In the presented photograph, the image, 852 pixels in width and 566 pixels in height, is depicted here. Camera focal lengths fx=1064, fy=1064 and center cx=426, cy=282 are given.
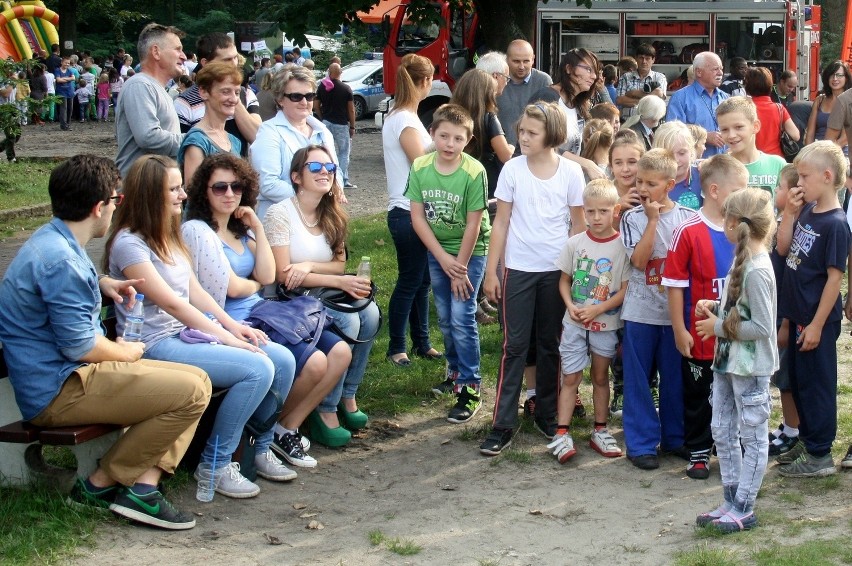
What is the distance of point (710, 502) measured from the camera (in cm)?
493

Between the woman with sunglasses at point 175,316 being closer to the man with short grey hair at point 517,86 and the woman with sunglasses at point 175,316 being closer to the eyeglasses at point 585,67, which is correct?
the man with short grey hair at point 517,86

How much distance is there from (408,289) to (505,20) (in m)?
8.37

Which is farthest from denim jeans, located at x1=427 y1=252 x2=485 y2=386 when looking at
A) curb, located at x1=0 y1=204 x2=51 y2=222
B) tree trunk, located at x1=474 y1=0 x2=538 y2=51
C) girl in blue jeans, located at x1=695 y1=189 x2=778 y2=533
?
curb, located at x1=0 y1=204 x2=51 y2=222

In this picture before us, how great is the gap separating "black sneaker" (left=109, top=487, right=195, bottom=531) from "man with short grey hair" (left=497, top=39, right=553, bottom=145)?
14.0 feet

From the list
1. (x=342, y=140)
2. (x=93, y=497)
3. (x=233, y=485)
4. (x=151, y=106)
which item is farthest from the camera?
(x=342, y=140)

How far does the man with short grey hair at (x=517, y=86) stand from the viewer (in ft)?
26.0

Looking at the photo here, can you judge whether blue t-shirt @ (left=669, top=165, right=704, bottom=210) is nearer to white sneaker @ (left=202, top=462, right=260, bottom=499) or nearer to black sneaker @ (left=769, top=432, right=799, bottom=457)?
black sneaker @ (left=769, top=432, right=799, bottom=457)

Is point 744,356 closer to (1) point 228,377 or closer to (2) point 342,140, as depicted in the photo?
(1) point 228,377

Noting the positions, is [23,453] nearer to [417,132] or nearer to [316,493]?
[316,493]

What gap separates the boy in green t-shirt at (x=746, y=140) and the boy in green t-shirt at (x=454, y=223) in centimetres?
140

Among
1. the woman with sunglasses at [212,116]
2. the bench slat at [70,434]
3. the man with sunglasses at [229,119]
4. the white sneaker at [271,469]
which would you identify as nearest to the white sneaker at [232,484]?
the white sneaker at [271,469]

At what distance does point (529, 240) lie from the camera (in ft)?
18.6

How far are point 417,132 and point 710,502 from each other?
3057 millimetres

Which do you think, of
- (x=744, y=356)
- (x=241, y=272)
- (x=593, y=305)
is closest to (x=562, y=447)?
(x=593, y=305)
